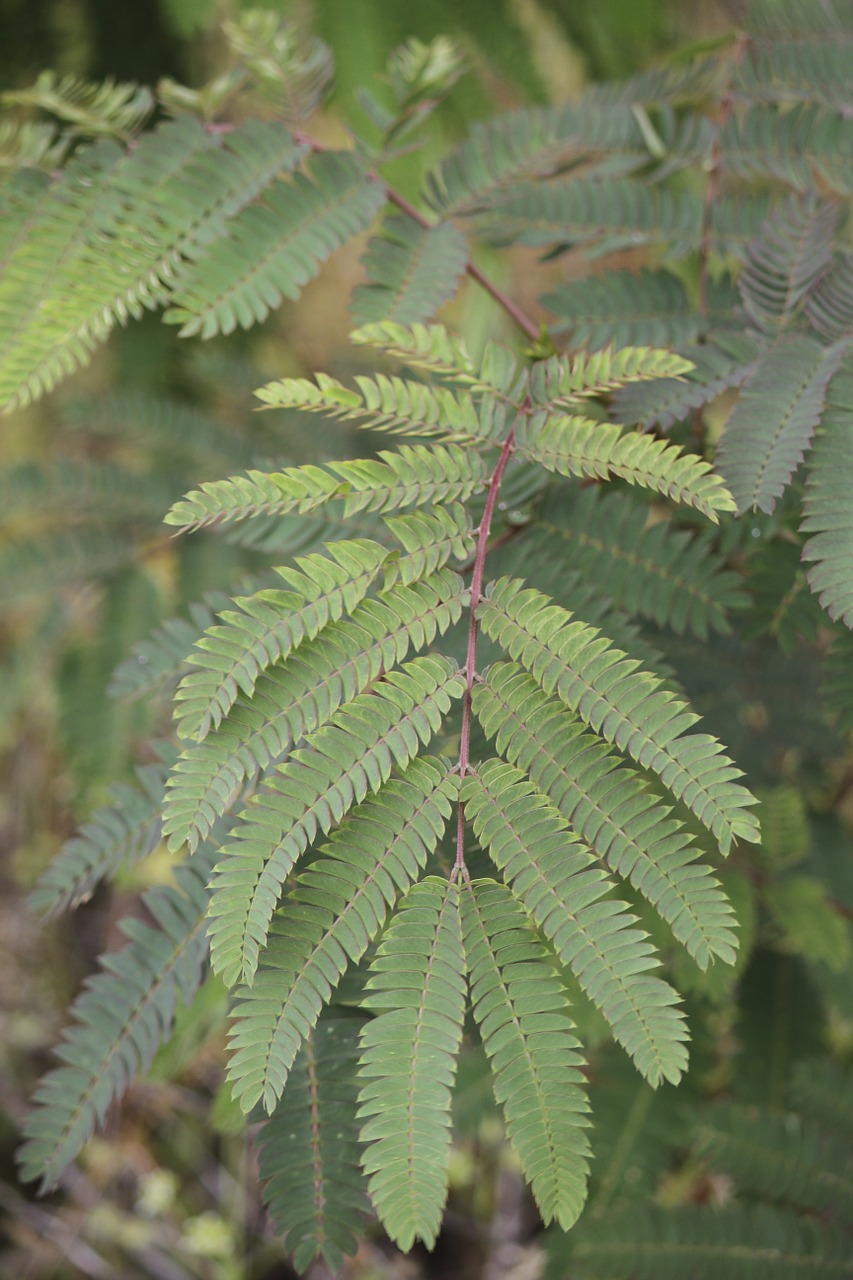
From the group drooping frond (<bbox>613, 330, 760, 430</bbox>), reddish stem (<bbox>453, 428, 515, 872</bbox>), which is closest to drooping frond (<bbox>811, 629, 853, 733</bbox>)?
drooping frond (<bbox>613, 330, 760, 430</bbox>)

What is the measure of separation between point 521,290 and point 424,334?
2.39 metres

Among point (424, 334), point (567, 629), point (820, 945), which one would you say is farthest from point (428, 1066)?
point (820, 945)

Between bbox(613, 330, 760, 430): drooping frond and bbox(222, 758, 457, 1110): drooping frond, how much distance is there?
1.46 ft

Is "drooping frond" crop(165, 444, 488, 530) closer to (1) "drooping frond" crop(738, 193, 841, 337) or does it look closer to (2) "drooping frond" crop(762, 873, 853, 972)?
(1) "drooping frond" crop(738, 193, 841, 337)

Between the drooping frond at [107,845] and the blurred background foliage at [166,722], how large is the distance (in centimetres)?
13

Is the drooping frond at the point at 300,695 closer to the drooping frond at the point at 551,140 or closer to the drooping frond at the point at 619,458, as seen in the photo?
the drooping frond at the point at 619,458

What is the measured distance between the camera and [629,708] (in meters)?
0.73

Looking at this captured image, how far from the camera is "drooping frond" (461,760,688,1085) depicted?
0.67 metres

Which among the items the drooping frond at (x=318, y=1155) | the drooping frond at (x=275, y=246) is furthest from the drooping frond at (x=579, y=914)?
the drooping frond at (x=275, y=246)

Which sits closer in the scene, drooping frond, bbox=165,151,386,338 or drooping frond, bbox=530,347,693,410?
drooping frond, bbox=530,347,693,410

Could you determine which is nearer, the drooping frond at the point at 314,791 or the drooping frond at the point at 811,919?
the drooping frond at the point at 314,791

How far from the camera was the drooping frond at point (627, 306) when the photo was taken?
1129 mm

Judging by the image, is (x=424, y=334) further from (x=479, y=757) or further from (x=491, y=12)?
(x=491, y=12)

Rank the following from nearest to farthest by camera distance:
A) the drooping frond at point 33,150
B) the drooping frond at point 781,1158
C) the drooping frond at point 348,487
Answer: the drooping frond at point 348,487 < the drooping frond at point 33,150 < the drooping frond at point 781,1158
